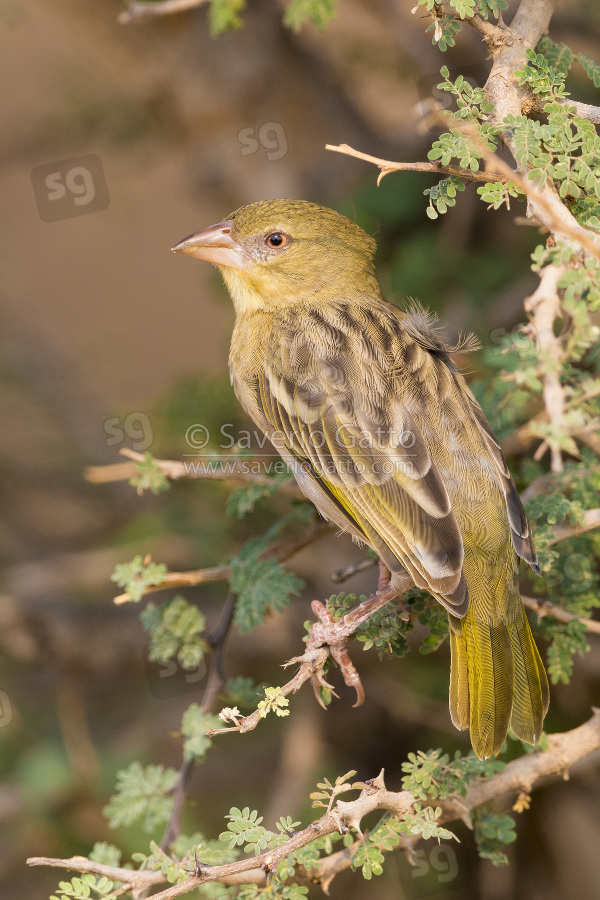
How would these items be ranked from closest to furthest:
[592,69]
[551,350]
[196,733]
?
[551,350] → [592,69] → [196,733]

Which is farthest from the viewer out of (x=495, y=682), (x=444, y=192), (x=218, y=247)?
(x=218, y=247)

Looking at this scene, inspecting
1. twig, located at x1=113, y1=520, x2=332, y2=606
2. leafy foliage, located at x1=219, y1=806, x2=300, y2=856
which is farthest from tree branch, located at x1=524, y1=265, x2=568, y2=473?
twig, located at x1=113, y1=520, x2=332, y2=606

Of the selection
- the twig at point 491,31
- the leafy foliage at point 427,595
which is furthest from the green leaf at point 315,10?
the twig at point 491,31

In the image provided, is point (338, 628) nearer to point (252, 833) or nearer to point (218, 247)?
point (252, 833)

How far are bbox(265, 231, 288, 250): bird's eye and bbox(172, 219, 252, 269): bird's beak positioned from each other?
0.09m

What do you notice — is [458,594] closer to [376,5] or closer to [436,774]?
[436,774]

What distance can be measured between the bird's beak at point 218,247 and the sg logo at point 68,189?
93 cm

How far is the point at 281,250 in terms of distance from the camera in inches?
132

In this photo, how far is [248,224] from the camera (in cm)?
333

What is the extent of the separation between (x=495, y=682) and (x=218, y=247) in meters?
1.89

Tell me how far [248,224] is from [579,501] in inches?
65.1

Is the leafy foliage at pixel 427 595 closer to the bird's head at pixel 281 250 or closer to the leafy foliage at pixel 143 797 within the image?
the leafy foliage at pixel 143 797

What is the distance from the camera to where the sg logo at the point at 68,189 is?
4.00 metres

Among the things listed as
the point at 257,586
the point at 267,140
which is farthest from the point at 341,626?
→ the point at 267,140
